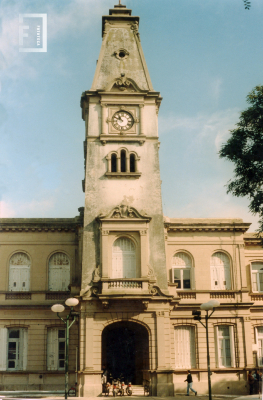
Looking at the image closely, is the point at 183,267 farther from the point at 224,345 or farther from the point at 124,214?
the point at 124,214

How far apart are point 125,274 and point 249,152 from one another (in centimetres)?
1126

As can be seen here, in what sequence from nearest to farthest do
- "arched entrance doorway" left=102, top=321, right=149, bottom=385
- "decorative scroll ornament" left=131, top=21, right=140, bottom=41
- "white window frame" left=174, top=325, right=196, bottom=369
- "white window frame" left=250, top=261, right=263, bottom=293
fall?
"arched entrance doorway" left=102, top=321, right=149, bottom=385, "white window frame" left=174, top=325, right=196, bottom=369, "decorative scroll ornament" left=131, top=21, right=140, bottom=41, "white window frame" left=250, top=261, right=263, bottom=293

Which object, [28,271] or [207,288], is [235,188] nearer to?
[207,288]

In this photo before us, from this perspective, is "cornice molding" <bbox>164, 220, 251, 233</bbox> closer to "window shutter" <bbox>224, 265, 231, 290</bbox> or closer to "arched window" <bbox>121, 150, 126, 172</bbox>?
"window shutter" <bbox>224, 265, 231, 290</bbox>

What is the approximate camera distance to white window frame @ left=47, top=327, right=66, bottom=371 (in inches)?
1457

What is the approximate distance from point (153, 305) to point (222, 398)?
7.09 metres

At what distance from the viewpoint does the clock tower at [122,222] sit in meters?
32.6

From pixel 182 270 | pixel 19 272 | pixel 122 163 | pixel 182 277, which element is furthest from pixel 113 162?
pixel 19 272

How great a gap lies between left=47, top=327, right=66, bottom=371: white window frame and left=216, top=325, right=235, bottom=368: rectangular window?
11234mm

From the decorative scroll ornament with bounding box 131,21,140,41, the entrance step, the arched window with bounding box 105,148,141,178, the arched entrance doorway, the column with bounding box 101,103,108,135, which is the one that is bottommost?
the entrance step

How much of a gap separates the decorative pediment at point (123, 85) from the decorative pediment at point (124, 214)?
8.92m

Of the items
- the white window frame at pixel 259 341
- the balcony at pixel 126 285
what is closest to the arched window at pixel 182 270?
the white window frame at pixel 259 341

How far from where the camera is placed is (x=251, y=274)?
40.5 m

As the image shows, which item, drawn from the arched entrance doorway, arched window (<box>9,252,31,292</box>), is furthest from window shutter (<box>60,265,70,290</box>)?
the arched entrance doorway
